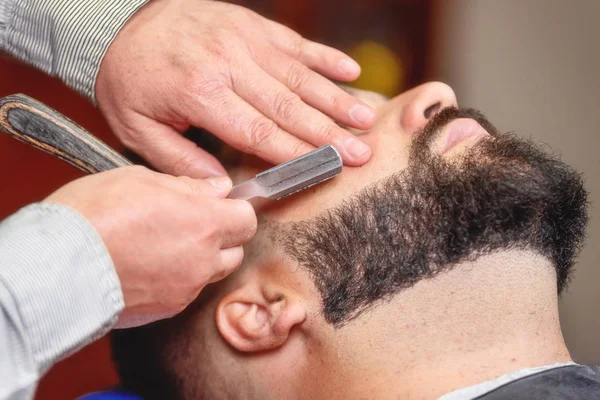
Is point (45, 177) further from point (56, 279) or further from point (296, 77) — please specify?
point (56, 279)

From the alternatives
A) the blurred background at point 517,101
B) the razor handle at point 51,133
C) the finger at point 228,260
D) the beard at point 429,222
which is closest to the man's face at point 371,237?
the beard at point 429,222

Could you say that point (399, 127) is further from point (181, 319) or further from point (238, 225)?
point (181, 319)

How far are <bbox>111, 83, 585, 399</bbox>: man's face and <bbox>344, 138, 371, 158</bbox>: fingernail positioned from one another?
0.9 inches

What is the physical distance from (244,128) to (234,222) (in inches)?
8.0

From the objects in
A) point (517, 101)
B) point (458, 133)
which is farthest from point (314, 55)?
point (517, 101)

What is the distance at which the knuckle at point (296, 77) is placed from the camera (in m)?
0.97

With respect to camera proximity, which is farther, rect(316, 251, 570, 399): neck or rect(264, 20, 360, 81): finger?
rect(264, 20, 360, 81): finger

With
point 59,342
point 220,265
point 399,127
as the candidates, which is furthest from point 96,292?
point 399,127

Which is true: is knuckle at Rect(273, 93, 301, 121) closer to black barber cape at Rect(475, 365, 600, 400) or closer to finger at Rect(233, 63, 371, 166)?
finger at Rect(233, 63, 371, 166)

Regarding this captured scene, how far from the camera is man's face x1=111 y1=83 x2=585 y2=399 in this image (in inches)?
32.7

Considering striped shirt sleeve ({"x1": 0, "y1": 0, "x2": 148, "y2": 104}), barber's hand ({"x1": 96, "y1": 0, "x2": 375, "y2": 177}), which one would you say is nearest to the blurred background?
striped shirt sleeve ({"x1": 0, "y1": 0, "x2": 148, "y2": 104})

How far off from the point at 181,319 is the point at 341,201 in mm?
332

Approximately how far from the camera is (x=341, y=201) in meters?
0.87

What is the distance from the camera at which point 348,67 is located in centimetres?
103
